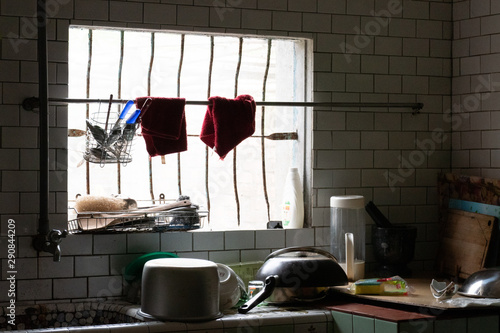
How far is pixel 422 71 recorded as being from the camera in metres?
3.12

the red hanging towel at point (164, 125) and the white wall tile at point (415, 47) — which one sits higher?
the white wall tile at point (415, 47)

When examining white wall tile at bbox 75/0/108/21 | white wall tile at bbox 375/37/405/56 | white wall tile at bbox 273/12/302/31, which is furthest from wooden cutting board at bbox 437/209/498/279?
white wall tile at bbox 75/0/108/21

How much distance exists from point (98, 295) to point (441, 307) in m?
1.29

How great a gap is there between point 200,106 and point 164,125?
17.3 inches

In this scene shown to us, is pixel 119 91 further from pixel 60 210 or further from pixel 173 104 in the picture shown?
pixel 60 210

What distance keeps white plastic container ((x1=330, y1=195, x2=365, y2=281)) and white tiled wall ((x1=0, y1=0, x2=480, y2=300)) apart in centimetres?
6

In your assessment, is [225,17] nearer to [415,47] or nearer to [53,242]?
[415,47]

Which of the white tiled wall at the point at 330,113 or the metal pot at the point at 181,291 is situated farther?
the white tiled wall at the point at 330,113

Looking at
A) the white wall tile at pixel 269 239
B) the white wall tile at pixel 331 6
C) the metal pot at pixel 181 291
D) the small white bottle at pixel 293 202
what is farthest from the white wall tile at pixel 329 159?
the metal pot at pixel 181 291

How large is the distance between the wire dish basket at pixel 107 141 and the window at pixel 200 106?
0.64 feet

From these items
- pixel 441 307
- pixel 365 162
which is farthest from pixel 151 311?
pixel 365 162

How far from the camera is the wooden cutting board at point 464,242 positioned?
9.02 feet

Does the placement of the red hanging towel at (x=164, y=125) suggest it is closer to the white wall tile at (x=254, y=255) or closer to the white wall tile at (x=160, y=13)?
the white wall tile at (x=160, y=13)

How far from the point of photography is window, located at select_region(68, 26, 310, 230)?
280 cm
